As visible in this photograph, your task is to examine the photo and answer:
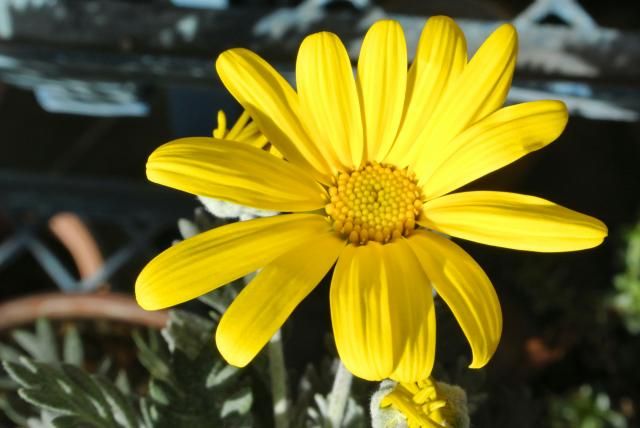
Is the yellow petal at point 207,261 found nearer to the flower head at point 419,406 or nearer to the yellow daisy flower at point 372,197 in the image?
the yellow daisy flower at point 372,197

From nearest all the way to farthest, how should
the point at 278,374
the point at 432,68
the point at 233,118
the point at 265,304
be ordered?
the point at 265,304, the point at 432,68, the point at 278,374, the point at 233,118

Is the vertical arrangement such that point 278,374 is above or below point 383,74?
below

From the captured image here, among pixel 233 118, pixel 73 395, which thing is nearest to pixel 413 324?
pixel 73 395

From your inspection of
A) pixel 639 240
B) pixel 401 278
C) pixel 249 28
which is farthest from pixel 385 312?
pixel 639 240

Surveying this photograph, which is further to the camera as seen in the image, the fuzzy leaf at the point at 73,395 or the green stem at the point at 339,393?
the fuzzy leaf at the point at 73,395

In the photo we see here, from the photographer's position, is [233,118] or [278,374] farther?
[233,118]

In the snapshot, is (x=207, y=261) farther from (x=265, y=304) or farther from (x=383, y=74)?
(x=383, y=74)

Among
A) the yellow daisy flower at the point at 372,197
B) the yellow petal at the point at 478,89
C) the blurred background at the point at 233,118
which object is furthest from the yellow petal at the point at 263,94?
the blurred background at the point at 233,118
